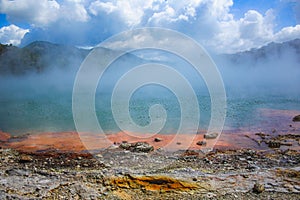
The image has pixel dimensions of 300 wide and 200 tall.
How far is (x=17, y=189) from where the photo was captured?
7.41 meters

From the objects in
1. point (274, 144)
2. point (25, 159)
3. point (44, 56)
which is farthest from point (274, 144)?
point (44, 56)

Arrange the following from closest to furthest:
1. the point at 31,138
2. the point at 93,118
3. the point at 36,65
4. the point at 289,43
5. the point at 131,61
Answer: the point at 31,138
the point at 93,118
the point at 36,65
the point at 131,61
the point at 289,43

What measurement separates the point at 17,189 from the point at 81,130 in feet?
35.2

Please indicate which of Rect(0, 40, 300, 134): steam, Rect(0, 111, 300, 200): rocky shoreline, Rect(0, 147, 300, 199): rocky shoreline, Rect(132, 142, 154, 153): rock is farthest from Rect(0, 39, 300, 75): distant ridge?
Rect(0, 147, 300, 199): rocky shoreline

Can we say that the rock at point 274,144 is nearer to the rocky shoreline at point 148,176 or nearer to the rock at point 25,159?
the rocky shoreline at point 148,176

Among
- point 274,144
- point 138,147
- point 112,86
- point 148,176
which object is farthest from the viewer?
point 112,86

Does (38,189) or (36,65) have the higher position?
(36,65)

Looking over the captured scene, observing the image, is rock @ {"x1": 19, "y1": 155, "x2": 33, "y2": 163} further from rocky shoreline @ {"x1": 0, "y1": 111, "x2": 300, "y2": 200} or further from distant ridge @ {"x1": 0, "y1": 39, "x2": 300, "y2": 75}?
distant ridge @ {"x1": 0, "y1": 39, "x2": 300, "y2": 75}

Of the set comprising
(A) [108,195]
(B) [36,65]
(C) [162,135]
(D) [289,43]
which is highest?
(D) [289,43]

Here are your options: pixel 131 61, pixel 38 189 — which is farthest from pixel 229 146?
pixel 131 61

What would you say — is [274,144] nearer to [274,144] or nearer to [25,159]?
[274,144]

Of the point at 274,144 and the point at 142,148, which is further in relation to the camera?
the point at 274,144

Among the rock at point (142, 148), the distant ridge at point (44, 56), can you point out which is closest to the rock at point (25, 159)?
the rock at point (142, 148)

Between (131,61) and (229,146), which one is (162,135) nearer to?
(229,146)
